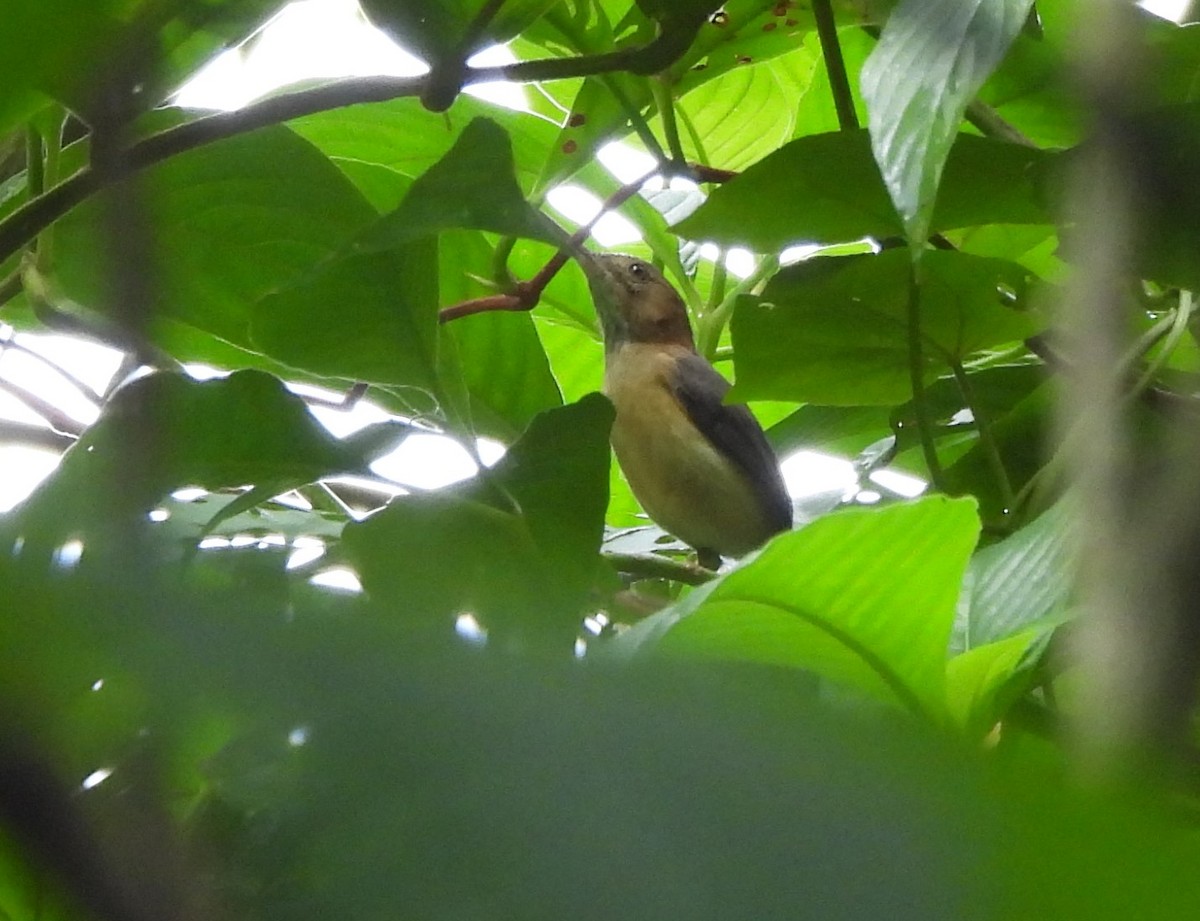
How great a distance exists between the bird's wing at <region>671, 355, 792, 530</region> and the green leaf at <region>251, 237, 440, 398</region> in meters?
0.96

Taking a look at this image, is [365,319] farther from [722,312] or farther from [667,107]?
[722,312]

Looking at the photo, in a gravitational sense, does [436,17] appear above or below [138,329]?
above

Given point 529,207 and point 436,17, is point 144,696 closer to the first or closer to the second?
point 529,207

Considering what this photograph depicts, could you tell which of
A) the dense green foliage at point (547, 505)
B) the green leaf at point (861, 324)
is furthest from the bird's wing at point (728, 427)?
the green leaf at point (861, 324)

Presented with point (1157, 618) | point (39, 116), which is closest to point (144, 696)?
point (1157, 618)

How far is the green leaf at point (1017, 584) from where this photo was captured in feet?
2.06

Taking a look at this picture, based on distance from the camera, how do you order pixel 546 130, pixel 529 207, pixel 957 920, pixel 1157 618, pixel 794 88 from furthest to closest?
pixel 794 88
pixel 546 130
pixel 529 207
pixel 1157 618
pixel 957 920

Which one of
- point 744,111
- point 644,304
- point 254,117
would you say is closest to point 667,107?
point 744,111

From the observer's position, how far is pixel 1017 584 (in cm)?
66

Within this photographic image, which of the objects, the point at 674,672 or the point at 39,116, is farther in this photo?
the point at 39,116

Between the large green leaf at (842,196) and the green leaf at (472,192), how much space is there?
245 millimetres

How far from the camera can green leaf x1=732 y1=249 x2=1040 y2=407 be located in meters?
0.85

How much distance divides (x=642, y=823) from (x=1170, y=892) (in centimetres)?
5

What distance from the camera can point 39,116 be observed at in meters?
0.65
